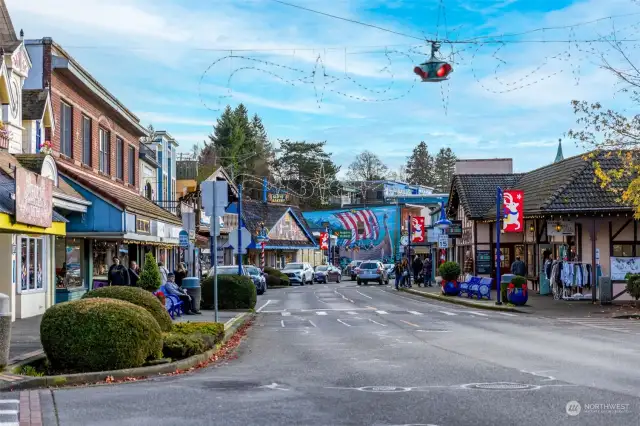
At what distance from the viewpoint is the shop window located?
22.6 meters

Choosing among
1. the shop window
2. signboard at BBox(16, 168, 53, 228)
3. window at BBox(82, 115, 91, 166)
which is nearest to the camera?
signboard at BBox(16, 168, 53, 228)

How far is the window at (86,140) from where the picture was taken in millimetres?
29552

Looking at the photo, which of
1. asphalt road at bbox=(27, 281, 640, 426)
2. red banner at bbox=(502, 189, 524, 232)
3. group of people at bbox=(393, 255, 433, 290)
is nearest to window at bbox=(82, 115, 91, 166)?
asphalt road at bbox=(27, 281, 640, 426)

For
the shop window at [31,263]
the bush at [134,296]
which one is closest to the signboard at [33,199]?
the bush at [134,296]

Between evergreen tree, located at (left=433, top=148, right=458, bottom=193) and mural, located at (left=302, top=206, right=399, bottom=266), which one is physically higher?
evergreen tree, located at (left=433, top=148, right=458, bottom=193)

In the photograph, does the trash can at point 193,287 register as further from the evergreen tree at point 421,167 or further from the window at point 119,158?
the evergreen tree at point 421,167

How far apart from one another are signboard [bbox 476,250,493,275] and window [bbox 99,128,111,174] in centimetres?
2266

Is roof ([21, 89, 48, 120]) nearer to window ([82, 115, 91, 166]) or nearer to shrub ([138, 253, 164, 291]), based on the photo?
window ([82, 115, 91, 166])

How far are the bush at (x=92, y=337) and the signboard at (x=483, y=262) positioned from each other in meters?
36.2

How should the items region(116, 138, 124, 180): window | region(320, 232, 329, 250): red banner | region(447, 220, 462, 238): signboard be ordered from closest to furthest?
region(116, 138, 124, 180): window < region(447, 220, 462, 238): signboard < region(320, 232, 329, 250): red banner

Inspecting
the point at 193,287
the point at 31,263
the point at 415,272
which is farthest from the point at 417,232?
the point at 31,263

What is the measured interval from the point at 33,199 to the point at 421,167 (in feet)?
416

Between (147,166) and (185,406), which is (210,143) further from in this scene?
(185,406)

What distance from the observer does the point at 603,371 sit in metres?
12.6
